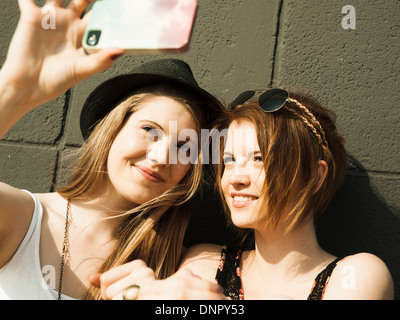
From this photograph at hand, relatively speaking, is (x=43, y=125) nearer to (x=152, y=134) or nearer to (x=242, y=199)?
(x=152, y=134)

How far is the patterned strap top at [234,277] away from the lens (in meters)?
1.98

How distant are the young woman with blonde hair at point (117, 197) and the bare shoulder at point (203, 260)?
0.08 metres

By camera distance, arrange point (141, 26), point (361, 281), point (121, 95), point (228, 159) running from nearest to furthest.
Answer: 1. point (141, 26)
2. point (361, 281)
3. point (228, 159)
4. point (121, 95)

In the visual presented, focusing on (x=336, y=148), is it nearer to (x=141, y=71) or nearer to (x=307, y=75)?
(x=307, y=75)

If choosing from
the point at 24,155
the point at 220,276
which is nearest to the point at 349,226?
the point at 220,276

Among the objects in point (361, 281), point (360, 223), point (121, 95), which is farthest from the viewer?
point (360, 223)

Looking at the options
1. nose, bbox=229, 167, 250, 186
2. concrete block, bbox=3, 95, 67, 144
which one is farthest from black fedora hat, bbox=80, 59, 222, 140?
concrete block, bbox=3, 95, 67, 144

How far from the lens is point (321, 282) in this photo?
1991mm

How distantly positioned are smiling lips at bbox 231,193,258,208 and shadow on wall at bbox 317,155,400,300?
829 mm

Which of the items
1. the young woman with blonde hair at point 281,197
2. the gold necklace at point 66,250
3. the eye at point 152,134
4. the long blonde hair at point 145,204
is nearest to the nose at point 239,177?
the young woman with blonde hair at point 281,197

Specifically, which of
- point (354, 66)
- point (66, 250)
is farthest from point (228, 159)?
point (354, 66)

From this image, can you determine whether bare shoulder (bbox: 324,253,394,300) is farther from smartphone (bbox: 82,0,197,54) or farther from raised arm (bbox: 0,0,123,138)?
raised arm (bbox: 0,0,123,138)

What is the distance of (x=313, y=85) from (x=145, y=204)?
1.36 meters

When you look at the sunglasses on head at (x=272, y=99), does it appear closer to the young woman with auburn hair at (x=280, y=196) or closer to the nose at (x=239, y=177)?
the young woman with auburn hair at (x=280, y=196)
